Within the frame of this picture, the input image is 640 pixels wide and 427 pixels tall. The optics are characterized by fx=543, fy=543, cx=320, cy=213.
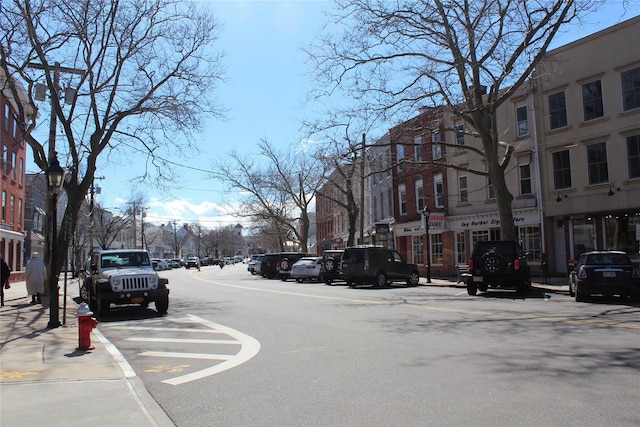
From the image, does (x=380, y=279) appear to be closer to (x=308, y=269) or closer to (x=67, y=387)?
(x=308, y=269)

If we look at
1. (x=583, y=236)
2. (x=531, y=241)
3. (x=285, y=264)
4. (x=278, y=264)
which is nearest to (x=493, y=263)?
(x=583, y=236)

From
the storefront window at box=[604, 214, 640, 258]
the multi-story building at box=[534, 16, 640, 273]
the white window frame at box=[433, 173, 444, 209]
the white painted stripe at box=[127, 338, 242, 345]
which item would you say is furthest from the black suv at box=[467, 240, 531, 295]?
the white window frame at box=[433, 173, 444, 209]

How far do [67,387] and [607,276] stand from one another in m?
14.2

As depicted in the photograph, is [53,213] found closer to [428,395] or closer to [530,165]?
[428,395]

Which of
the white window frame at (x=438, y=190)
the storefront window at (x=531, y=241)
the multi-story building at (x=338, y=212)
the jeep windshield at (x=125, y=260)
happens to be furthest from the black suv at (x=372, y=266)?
the multi-story building at (x=338, y=212)

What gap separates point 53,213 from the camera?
14.9 meters

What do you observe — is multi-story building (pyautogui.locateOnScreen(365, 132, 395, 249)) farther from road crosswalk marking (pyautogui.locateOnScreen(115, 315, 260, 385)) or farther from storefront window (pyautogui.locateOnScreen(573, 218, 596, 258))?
road crosswalk marking (pyautogui.locateOnScreen(115, 315, 260, 385))

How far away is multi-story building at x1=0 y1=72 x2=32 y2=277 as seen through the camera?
35.3 meters

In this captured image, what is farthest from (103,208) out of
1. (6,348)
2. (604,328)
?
(604,328)

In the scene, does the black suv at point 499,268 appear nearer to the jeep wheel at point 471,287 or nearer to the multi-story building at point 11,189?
the jeep wheel at point 471,287

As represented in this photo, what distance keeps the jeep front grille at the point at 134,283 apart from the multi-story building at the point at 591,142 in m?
17.6

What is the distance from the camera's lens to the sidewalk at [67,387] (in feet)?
17.7

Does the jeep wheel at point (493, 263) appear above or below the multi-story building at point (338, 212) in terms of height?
below

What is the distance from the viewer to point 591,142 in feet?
82.6
